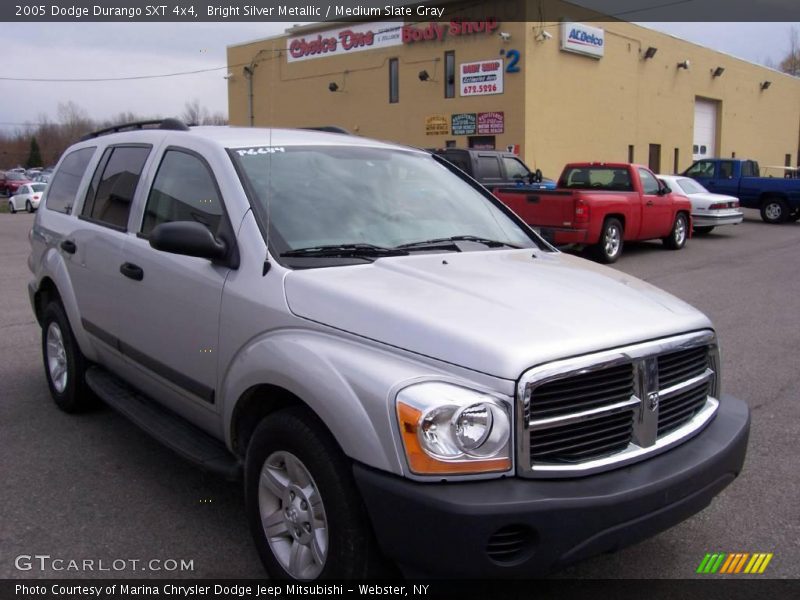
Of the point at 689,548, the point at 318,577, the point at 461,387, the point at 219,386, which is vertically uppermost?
the point at 461,387

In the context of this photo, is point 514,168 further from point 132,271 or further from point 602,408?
point 602,408

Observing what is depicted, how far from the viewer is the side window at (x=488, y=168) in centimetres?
1711

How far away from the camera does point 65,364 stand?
5.12m

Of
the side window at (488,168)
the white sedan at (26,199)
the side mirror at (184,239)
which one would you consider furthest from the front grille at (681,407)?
the white sedan at (26,199)

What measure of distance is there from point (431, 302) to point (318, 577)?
1.08 metres

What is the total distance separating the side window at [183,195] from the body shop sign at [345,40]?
2786cm

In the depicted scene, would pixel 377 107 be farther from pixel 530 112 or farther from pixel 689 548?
pixel 689 548

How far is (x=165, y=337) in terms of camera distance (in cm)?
368

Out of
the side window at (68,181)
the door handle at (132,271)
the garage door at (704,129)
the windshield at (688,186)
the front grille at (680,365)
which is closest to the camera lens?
the front grille at (680,365)

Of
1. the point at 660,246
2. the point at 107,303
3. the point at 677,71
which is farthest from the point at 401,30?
the point at 107,303

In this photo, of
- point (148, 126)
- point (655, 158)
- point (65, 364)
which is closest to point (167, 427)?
point (65, 364)

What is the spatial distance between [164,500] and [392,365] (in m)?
1.94

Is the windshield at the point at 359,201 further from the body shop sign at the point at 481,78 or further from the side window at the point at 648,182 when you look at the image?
the body shop sign at the point at 481,78

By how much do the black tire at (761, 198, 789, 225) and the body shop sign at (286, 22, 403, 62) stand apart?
1526 cm
